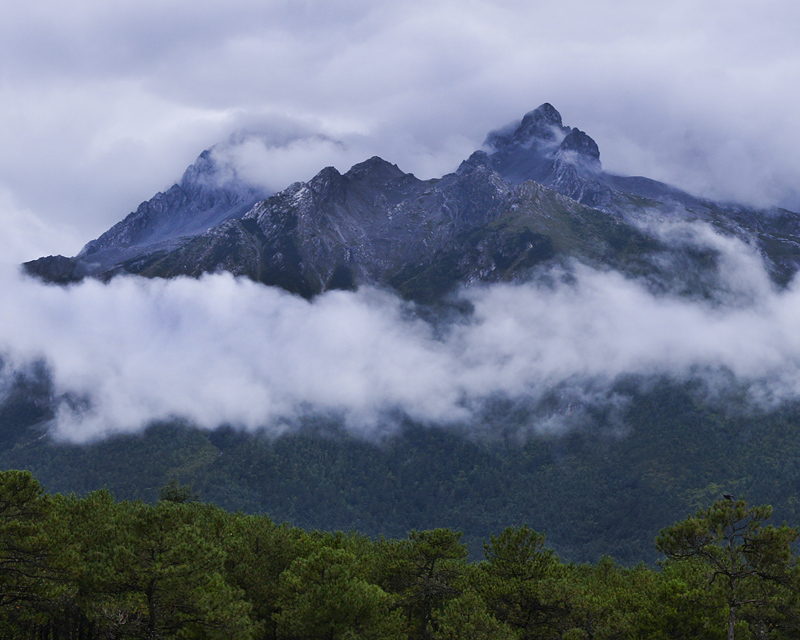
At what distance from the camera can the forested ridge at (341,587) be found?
1982 inches

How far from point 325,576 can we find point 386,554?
639 inches

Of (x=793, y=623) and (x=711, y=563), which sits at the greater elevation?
(x=711, y=563)

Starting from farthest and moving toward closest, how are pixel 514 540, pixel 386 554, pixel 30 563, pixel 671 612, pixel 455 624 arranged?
pixel 386 554 < pixel 514 540 < pixel 455 624 < pixel 671 612 < pixel 30 563

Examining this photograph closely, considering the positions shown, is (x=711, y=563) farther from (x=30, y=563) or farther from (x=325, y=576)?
(x=30, y=563)

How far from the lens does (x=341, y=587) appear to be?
194 ft

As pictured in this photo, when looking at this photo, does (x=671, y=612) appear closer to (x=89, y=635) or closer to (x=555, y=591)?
(x=555, y=591)

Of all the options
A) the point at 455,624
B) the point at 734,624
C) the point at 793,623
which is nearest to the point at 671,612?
the point at 734,624

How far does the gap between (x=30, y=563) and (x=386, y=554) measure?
1461 inches

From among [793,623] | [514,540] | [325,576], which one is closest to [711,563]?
[793,623]

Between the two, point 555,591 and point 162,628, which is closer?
point 162,628

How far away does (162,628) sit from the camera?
53.5 metres

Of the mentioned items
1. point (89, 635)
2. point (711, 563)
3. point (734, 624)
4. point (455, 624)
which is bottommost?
point (89, 635)

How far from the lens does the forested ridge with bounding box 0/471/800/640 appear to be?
50.3m

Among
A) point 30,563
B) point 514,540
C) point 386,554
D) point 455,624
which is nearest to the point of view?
point 30,563
